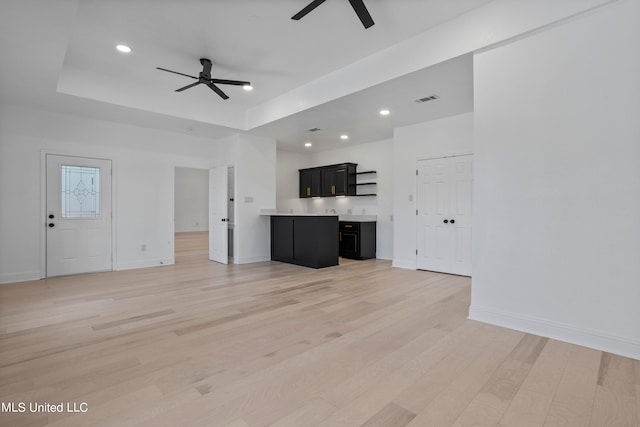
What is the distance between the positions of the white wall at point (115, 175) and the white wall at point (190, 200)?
5098 mm

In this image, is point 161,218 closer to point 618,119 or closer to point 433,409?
point 433,409

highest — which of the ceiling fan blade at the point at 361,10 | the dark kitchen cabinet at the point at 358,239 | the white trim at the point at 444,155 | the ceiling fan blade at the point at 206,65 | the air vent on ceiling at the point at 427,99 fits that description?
the ceiling fan blade at the point at 206,65

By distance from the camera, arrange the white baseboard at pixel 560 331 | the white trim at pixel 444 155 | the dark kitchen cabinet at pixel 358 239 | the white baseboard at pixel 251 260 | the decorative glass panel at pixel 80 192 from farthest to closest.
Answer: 1. the dark kitchen cabinet at pixel 358 239
2. the white baseboard at pixel 251 260
3. the decorative glass panel at pixel 80 192
4. the white trim at pixel 444 155
5. the white baseboard at pixel 560 331

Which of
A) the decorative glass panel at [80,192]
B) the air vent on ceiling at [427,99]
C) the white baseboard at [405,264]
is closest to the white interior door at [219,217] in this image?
the decorative glass panel at [80,192]

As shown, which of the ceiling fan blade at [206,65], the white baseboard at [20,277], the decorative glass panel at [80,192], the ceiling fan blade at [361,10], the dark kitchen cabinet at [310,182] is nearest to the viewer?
the ceiling fan blade at [361,10]

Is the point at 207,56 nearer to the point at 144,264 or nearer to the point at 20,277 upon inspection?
the point at 144,264

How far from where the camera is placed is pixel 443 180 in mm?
5453

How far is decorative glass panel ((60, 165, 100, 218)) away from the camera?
532 cm

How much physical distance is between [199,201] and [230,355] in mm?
10495

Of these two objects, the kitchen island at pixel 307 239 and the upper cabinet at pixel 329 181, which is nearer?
the kitchen island at pixel 307 239

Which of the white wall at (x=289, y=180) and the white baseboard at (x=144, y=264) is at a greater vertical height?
the white wall at (x=289, y=180)

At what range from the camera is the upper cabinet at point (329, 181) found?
7559 mm

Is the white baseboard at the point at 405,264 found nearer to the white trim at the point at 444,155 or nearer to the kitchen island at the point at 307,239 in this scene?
the kitchen island at the point at 307,239

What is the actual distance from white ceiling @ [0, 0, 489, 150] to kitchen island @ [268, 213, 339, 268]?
1.84 metres
